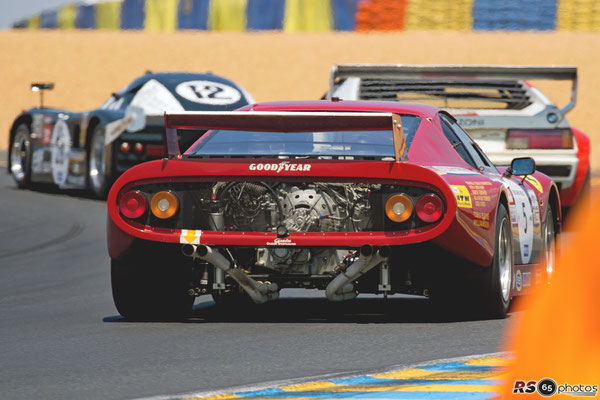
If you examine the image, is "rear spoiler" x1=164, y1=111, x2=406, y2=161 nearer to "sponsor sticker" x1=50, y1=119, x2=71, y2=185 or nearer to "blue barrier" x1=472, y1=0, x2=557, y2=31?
"sponsor sticker" x1=50, y1=119, x2=71, y2=185

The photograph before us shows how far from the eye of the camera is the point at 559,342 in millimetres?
4535

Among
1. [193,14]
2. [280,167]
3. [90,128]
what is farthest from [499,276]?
[193,14]

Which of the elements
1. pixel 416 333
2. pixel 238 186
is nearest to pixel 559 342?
pixel 416 333

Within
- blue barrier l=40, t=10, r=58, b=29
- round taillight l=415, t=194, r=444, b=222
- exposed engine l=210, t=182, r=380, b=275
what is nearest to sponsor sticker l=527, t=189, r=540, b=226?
round taillight l=415, t=194, r=444, b=222

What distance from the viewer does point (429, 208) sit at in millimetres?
6918

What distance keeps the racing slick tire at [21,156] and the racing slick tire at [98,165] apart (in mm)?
1664

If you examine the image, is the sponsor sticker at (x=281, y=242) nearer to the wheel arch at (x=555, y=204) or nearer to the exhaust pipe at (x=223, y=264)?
the exhaust pipe at (x=223, y=264)

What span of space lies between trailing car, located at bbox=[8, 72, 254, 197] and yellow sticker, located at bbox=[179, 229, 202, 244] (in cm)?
749


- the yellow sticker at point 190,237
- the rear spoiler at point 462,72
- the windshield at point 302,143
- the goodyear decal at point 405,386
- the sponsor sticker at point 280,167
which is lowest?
the goodyear decal at point 405,386

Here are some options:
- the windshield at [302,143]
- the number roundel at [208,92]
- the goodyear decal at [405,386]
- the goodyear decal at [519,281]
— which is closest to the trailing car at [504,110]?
the number roundel at [208,92]

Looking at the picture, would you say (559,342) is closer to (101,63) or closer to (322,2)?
(322,2)

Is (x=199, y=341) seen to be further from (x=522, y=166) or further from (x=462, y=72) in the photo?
(x=462, y=72)

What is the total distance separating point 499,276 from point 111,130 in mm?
8576

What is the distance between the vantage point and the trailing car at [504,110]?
12.5 m
